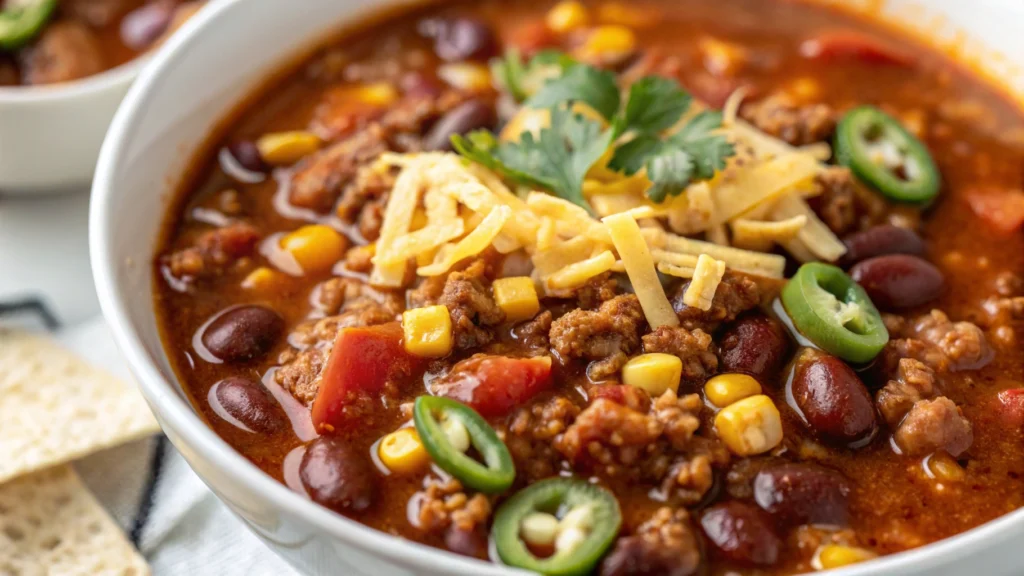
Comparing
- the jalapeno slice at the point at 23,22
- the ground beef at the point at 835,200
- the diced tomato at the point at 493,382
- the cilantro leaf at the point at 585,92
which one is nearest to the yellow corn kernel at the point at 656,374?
the diced tomato at the point at 493,382

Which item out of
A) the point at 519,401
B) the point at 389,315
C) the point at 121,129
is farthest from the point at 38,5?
the point at 519,401

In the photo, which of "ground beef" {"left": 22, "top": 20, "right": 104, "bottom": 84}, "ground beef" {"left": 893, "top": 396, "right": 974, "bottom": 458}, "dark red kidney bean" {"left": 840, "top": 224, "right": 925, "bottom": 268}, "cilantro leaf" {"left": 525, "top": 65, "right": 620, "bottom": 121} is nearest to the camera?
"ground beef" {"left": 893, "top": 396, "right": 974, "bottom": 458}

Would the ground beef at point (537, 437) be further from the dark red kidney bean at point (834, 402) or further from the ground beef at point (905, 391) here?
the ground beef at point (905, 391)

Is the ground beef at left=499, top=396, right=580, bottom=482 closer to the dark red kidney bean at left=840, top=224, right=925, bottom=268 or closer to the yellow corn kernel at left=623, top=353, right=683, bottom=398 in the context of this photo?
the yellow corn kernel at left=623, top=353, right=683, bottom=398

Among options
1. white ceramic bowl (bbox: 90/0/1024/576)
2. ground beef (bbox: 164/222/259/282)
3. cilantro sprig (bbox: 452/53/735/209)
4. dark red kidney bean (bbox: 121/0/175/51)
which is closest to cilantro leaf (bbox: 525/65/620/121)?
cilantro sprig (bbox: 452/53/735/209)

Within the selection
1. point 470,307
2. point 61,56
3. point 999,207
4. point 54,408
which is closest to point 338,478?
point 470,307

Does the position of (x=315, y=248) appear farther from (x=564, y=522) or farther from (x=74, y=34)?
(x=74, y=34)

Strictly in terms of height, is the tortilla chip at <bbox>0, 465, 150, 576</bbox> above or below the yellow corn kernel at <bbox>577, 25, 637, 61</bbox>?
below

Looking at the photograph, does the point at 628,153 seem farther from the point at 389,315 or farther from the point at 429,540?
the point at 429,540
